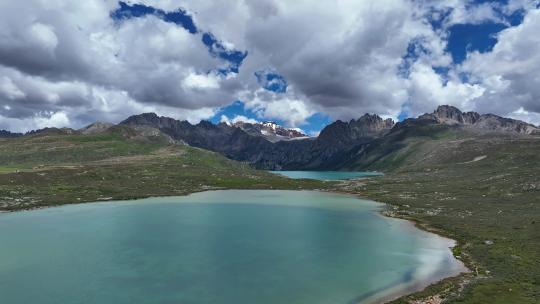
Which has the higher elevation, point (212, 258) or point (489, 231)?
point (489, 231)

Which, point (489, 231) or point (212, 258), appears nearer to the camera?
point (212, 258)

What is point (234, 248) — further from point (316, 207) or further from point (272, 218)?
point (316, 207)

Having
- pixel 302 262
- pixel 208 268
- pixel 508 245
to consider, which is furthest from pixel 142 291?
pixel 508 245

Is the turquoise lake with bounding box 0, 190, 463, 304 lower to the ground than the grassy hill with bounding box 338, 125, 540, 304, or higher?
lower

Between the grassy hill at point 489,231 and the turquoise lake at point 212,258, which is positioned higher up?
the grassy hill at point 489,231

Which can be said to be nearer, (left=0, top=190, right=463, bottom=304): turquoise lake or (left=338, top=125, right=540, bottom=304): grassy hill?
(left=338, top=125, right=540, bottom=304): grassy hill

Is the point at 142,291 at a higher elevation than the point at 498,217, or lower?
lower

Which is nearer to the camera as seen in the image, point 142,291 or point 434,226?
point 142,291

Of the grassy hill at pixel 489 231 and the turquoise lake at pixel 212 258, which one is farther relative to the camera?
the turquoise lake at pixel 212 258
